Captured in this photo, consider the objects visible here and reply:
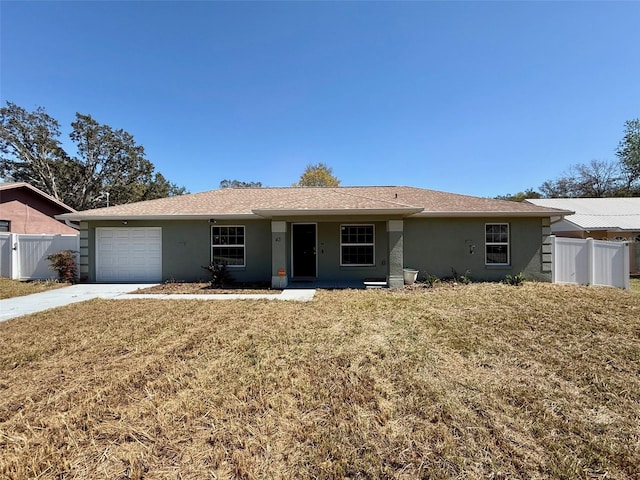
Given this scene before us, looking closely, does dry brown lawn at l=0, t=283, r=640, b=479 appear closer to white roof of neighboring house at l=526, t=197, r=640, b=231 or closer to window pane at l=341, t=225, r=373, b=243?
window pane at l=341, t=225, r=373, b=243

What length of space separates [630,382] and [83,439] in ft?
20.1

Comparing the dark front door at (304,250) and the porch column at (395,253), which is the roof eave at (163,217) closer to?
the dark front door at (304,250)

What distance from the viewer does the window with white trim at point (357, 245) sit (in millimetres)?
11305

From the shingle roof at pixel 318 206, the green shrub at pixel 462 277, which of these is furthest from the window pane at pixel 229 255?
the green shrub at pixel 462 277

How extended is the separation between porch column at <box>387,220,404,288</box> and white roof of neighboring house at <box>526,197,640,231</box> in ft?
38.4

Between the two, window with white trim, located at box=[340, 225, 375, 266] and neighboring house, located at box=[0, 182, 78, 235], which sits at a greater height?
neighboring house, located at box=[0, 182, 78, 235]

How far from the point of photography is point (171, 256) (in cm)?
1139

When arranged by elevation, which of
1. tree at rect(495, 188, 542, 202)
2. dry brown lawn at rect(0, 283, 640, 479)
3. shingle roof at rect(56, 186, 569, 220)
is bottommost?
dry brown lawn at rect(0, 283, 640, 479)

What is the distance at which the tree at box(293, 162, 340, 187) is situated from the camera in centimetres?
3856

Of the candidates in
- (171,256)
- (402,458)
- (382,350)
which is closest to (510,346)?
(382,350)

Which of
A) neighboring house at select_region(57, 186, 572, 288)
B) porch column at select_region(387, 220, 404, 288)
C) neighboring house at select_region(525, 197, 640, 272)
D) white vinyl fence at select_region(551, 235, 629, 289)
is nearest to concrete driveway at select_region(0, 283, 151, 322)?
neighboring house at select_region(57, 186, 572, 288)

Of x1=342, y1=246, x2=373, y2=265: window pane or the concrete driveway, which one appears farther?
x1=342, y1=246, x2=373, y2=265: window pane

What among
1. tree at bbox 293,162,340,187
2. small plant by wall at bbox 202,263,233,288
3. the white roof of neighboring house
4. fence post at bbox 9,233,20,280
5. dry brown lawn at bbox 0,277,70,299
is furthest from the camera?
tree at bbox 293,162,340,187

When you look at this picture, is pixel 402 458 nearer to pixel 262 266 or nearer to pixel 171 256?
pixel 262 266
